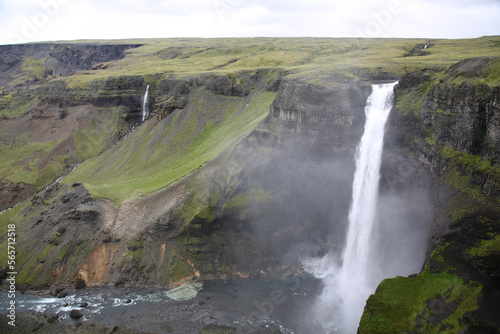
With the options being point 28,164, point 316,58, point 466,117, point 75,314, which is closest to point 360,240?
point 466,117

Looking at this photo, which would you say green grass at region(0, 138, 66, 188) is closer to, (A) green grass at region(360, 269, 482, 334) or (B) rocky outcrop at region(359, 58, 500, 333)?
(A) green grass at region(360, 269, 482, 334)

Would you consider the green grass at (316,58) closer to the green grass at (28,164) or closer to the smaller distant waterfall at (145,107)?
the smaller distant waterfall at (145,107)

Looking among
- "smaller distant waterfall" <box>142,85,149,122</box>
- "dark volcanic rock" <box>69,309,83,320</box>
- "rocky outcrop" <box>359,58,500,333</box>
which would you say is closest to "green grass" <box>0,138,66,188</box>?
"smaller distant waterfall" <box>142,85,149,122</box>

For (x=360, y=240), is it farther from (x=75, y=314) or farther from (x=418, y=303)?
(x=75, y=314)

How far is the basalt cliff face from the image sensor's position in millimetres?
32375

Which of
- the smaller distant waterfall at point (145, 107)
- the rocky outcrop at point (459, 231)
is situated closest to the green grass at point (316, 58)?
the rocky outcrop at point (459, 231)

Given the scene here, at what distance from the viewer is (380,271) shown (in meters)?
46.1

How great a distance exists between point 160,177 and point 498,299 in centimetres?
5742

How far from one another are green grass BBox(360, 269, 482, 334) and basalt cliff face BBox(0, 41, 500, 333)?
0.36ft

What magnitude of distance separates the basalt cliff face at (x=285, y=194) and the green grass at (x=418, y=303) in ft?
0.36

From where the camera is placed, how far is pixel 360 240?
49.4m

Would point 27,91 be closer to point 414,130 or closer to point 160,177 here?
point 160,177

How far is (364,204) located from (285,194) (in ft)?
47.6

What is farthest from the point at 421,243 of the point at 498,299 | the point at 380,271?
the point at 498,299
